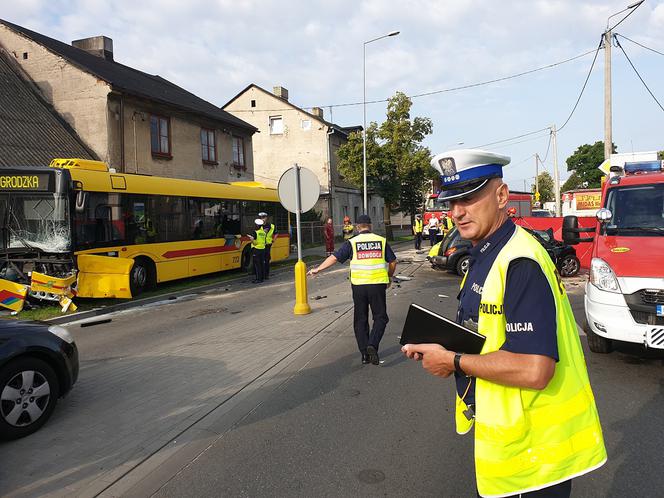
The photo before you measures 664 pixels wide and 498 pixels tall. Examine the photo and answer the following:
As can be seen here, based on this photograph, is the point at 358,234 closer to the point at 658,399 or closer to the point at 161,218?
the point at 658,399

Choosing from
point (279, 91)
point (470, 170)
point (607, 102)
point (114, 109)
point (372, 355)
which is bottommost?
point (372, 355)

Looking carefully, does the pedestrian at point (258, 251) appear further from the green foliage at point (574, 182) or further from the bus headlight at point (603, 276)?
the green foliage at point (574, 182)

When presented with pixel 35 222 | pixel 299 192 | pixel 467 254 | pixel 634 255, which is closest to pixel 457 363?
pixel 634 255

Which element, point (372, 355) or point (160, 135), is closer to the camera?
point (372, 355)

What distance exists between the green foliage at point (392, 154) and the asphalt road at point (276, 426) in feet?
87.1

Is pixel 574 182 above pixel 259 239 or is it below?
above

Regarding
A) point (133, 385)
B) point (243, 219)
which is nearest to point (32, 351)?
point (133, 385)

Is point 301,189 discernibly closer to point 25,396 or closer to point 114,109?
point 25,396

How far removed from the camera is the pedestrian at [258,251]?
14.2 metres

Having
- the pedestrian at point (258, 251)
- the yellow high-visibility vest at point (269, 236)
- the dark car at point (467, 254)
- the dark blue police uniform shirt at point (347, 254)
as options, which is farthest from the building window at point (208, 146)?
the dark blue police uniform shirt at point (347, 254)

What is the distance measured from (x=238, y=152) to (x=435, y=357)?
26861 mm

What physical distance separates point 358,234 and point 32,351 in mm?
3852

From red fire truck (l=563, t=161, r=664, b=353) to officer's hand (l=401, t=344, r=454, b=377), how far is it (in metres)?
4.30

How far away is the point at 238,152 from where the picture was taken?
89.8ft
